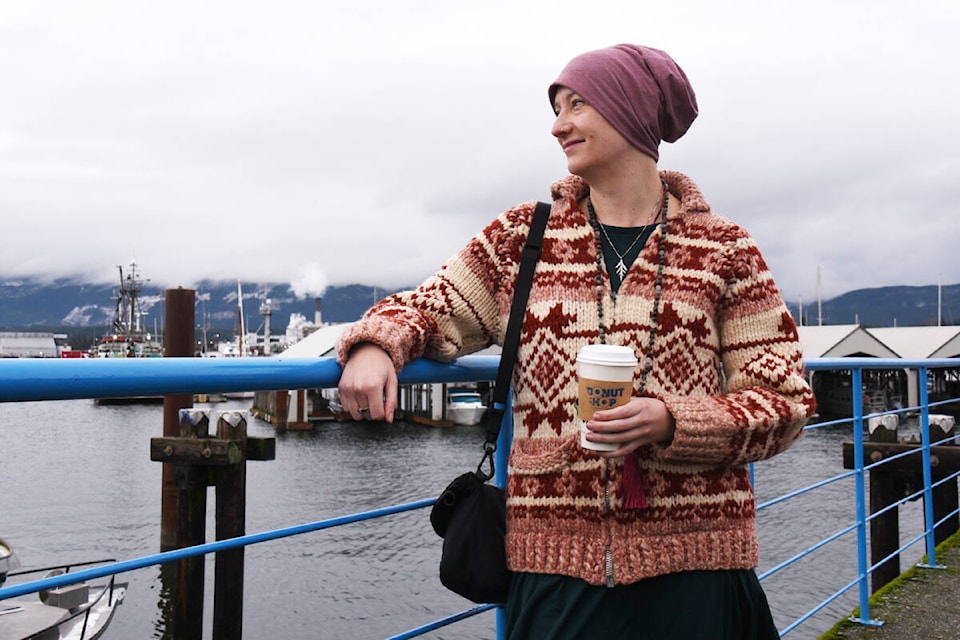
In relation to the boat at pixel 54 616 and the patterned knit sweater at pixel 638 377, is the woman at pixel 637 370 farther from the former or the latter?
the boat at pixel 54 616

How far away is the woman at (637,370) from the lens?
1435 millimetres

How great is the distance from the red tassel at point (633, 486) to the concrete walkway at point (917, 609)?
93.0 inches

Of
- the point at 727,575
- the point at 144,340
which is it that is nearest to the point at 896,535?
the point at 727,575

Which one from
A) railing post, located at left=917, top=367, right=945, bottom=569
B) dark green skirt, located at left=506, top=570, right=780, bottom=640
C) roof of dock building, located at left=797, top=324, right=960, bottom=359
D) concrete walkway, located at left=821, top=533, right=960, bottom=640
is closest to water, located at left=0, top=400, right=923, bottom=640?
roof of dock building, located at left=797, top=324, right=960, bottom=359

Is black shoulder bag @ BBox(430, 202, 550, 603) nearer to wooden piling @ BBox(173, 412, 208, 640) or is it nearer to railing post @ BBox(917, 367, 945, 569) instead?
railing post @ BBox(917, 367, 945, 569)

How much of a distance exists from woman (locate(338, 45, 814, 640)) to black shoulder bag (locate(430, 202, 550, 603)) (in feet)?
0.08

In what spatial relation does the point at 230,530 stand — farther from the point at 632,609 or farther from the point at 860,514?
the point at 632,609

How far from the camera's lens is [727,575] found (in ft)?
4.93

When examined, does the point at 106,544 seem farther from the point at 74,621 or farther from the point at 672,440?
the point at 672,440

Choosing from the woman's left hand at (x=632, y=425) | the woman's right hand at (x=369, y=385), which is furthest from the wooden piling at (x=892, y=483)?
the woman's right hand at (x=369, y=385)

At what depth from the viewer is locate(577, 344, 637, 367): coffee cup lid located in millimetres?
1270

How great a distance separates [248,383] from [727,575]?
932 mm

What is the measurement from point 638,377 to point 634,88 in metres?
0.54

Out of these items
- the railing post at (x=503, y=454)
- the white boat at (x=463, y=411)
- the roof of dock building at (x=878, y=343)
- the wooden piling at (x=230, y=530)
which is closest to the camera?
the railing post at (x=503, y=454)
